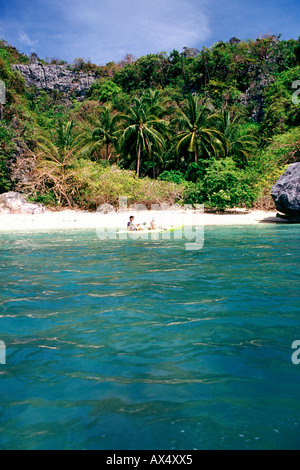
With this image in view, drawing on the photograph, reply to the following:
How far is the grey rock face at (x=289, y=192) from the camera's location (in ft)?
58.3

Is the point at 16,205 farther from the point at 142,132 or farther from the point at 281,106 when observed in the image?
the point at 281,106

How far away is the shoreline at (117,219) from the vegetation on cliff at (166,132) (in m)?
1.32

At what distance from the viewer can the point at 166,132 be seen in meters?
34.1

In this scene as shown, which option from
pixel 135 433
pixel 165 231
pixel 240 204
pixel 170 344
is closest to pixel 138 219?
pixel 165 231

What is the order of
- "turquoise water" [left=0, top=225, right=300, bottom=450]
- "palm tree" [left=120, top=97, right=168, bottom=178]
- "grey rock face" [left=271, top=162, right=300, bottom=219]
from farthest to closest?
"palm tree" [left=120, top=97, right=168, bottom=178] → "grey rock face" [left=271, top=162, right=300, bottom=219] → "turquoise water" [left=0, top=225, right=300, bottom=450]

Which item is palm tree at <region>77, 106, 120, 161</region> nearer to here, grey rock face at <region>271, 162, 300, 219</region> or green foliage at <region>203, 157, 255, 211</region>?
green foliage at <region>203, 157, 255, 211</region>

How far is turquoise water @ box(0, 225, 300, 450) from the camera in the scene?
7.71ft

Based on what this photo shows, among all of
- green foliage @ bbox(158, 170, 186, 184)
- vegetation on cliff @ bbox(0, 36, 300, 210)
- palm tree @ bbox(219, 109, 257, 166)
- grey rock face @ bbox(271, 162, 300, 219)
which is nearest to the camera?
grey rock face @ bbox(271, 162, 300, 219)

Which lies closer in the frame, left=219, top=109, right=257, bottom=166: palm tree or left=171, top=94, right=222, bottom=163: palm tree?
left=171, top=94, right=222, bottom=163: palm tree

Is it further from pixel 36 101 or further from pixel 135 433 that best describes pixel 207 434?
pixel 36 101

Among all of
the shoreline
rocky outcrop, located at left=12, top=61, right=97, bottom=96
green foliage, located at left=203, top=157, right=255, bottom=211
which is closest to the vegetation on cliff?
green foliage, located at left=203, top=157, right=255, bottom=211

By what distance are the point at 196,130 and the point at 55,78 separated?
37022 millimetres

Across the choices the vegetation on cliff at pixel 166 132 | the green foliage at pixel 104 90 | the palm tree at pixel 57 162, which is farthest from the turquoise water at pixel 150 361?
the green foliage at pixel 104 90

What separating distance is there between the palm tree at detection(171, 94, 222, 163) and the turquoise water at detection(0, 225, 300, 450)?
84.0 feet
